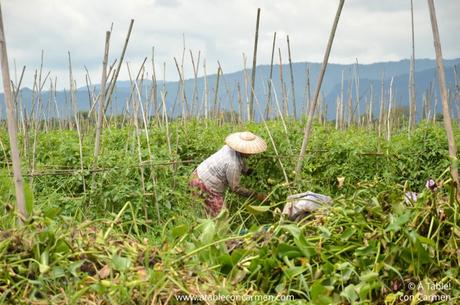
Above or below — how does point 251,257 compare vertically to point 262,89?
below

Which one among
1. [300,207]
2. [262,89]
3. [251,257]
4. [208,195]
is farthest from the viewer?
[262,89]

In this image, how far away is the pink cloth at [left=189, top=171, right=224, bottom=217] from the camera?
15.4 ft

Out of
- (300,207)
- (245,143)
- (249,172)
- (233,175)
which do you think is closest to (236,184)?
(233,175)

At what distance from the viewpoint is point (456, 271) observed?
5.62ft

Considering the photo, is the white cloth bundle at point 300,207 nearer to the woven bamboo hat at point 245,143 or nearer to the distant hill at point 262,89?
the woven bamboo hat at point 245,143

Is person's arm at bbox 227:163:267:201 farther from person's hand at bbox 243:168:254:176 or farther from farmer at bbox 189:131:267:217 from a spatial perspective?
person's hand at bbox 243:168:254:176

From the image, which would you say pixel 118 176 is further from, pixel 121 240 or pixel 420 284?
pixel 420 284

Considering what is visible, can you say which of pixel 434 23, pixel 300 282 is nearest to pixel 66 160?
pixel 434 23

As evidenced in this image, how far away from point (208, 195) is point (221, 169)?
0.24m

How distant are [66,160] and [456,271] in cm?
406

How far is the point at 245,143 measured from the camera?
15.1ft

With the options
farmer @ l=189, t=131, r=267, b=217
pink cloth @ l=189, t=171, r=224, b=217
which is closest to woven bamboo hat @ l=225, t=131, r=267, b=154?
farmer @ l=189, t=131, r=267, b=217

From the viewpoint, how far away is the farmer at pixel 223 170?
182 inches

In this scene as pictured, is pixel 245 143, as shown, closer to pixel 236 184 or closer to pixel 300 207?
pixel 236 184
